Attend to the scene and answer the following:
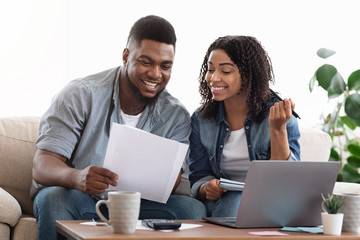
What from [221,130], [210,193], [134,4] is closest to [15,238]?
[210,193]

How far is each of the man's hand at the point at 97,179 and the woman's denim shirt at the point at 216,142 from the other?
52 centimetres

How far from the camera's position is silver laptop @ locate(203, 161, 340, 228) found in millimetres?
1414

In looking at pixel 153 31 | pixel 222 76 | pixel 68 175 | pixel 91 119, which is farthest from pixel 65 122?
pixel 222 76

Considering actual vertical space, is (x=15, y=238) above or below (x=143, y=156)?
below

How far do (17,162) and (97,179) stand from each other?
0.84 metres

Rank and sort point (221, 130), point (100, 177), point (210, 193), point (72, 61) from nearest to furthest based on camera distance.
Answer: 1. point (100, 177)
2. point (210, 193)
3. point (221, 130)
4. point (72, 61)

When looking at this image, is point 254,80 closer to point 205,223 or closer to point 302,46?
point 205,223

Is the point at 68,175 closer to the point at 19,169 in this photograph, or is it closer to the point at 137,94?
the point at 137,94

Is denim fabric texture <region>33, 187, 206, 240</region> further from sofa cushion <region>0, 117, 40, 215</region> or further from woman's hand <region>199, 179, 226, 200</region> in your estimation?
sofa cushion <region>0, 117, 40, 215</region>

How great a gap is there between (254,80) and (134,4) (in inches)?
63.1

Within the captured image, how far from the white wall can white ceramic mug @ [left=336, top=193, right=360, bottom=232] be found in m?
2.17

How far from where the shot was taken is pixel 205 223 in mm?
1557

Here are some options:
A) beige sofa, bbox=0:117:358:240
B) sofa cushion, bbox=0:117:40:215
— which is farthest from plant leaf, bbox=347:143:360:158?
sofa cushion, bbox=0:117:40:215

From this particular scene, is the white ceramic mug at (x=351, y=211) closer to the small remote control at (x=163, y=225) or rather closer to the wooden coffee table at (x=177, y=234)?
the wooden coffee table at (x=177, y=234)
